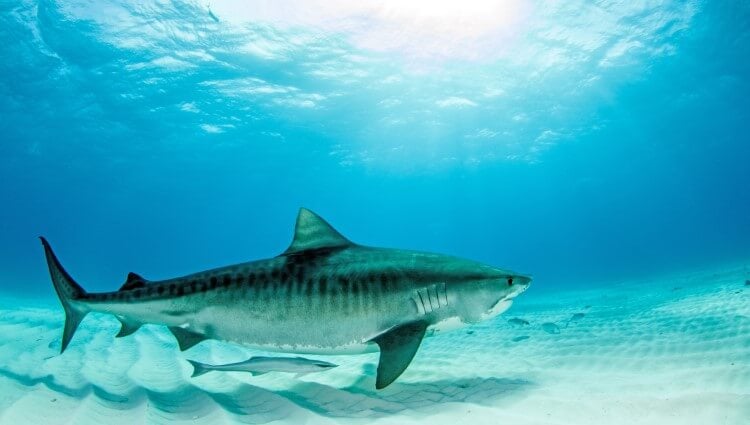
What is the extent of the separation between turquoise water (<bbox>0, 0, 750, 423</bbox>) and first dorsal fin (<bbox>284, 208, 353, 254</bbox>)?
4.88 feet

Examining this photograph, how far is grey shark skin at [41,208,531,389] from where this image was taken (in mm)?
3516

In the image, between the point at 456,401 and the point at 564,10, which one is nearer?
the point at 456,401

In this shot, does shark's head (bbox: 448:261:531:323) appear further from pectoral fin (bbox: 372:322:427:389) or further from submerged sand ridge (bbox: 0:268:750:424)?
submerged sand ridge (bbox: 0:268:750:424)

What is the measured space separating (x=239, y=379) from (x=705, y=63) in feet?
137

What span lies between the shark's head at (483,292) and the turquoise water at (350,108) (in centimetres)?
81

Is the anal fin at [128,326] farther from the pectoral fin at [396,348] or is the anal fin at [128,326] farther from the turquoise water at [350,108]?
the pectoral fin at [396,348]

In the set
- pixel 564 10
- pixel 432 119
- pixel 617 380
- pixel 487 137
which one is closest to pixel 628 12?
pixel 564 10

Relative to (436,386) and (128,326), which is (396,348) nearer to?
(436,386)

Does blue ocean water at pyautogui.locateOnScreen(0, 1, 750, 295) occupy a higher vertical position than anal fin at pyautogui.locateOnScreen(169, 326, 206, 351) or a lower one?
higher

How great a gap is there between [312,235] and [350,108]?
27.3 meters

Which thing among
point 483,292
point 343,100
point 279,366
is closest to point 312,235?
point 279,366

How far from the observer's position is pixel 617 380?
400cm

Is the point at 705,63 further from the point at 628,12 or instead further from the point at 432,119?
the point at 432,119

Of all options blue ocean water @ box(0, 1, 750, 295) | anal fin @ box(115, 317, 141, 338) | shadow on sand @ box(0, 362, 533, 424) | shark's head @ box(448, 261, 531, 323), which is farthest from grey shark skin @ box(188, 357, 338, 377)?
blue ocean water @ box(0, 1, 750, 295)
